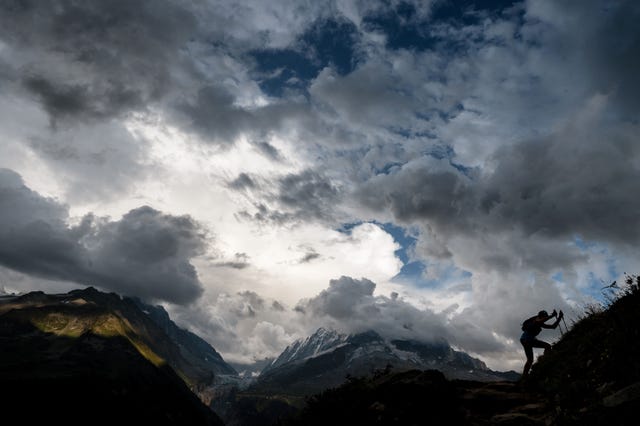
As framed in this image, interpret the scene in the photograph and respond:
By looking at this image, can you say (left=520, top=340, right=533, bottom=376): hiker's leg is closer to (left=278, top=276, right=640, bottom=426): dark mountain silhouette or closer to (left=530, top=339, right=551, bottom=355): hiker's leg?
(left=530, top=339, right=551, bottom=355): hiker's leg

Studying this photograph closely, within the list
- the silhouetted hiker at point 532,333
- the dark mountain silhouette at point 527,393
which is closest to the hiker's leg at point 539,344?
the silhouetted hiker at point 532,333

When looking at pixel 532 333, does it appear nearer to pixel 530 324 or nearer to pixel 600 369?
pixel 530 324

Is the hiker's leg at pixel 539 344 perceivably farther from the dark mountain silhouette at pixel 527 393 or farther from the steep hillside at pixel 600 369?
the dark mountain silhouette at pixel 527 393

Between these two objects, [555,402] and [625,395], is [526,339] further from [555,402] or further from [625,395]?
[625,395]

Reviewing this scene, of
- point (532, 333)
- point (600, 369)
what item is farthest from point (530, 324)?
point (600, 369)

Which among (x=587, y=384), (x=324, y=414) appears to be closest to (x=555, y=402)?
(x=587, y=384)

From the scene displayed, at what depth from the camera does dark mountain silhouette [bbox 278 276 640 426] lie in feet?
35.1

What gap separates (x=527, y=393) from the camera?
49.8ft

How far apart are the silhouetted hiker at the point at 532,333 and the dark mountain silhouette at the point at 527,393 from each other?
1.25 metres

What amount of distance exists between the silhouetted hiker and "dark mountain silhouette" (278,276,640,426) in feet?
4.09

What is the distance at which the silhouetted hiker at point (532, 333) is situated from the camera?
1844cm

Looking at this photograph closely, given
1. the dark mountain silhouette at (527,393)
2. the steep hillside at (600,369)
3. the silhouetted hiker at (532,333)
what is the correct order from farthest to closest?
1. the silhouetted hiker at (532,333)
2. the dark mountain silhouette at (527,393)
3. the steep hillside at (600,369)

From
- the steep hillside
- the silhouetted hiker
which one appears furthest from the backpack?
the steep hillside

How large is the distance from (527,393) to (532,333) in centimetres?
431
